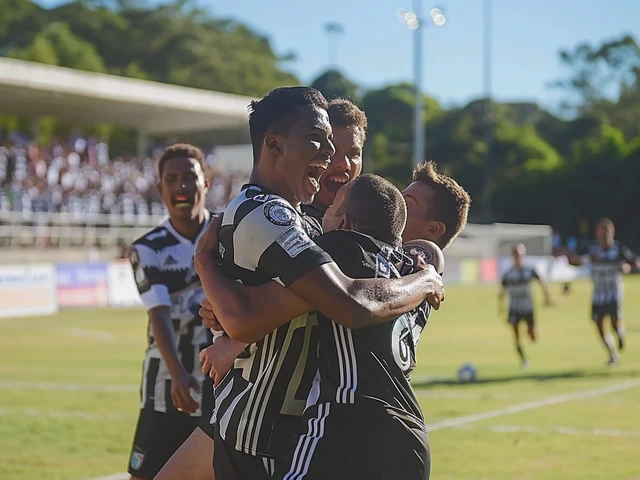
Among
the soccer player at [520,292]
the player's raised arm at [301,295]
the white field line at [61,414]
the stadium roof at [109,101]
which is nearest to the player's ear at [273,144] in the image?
the player's raised arm at [301,295]

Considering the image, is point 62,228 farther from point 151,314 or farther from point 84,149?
point 151,314

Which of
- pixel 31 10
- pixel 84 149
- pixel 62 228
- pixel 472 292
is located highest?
pixel 31 10

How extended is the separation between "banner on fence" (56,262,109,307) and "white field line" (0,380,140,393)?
14.4 meters

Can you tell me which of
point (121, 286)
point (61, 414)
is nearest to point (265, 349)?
point (61, 414)

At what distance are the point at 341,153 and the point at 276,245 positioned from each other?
4.71 ft

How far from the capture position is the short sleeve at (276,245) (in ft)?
11.5

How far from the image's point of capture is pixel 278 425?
150 inches

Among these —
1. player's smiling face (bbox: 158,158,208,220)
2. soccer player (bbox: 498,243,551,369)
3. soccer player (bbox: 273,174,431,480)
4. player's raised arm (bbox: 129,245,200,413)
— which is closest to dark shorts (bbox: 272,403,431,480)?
soccer player (bbox: 273,174,431,480)

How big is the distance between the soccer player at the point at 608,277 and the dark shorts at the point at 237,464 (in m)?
15.5

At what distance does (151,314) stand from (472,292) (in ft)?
119

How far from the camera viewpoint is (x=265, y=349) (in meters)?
3.81

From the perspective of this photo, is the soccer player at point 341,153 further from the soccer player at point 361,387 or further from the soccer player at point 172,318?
the soccer player at point 172,318

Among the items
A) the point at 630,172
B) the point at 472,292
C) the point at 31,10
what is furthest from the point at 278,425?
the point at 31,10

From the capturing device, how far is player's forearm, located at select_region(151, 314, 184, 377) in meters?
5.90
